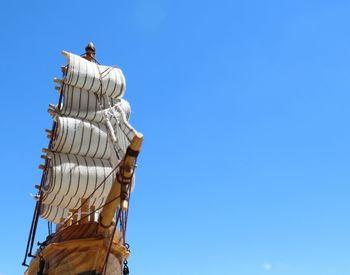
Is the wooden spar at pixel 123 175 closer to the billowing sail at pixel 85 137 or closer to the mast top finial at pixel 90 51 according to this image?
the billowing sail at pixel 85 137

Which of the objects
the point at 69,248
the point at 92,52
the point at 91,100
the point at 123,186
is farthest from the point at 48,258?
the point at 92,52

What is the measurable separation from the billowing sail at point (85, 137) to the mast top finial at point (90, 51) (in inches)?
40.4

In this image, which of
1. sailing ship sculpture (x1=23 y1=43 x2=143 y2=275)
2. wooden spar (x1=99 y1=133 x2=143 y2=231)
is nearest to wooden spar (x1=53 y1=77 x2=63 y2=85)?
sailing ship sculpture (x1=23 y1=43 x2=143 y2=275)

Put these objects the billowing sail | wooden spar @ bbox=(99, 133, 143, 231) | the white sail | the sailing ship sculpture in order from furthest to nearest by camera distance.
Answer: the white sail → the billowing sail → the sailing ship sculpture → wooden spar @ bbox=(99, 133, 143, 231)

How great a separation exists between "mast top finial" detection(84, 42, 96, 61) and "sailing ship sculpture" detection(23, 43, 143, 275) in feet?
0.15

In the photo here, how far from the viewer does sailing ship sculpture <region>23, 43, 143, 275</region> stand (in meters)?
12.1

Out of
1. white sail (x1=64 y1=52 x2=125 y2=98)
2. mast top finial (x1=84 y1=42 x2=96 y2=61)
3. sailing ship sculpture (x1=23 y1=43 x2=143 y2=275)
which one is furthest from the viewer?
mast top finial (x1=84 y1=42 x2=96 y2=61)

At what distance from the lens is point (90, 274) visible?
11.8 meters

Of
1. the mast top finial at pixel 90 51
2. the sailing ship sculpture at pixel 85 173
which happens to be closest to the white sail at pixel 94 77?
the sailing ship sculpture at pixel 85 173

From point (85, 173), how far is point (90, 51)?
22.0ft

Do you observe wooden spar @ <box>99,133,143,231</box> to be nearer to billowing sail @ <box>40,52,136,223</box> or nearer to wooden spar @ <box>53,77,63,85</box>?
billowing sail @ <box>40,52,136,223</box>

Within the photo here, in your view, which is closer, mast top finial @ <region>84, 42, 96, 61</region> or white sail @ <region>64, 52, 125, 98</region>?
white sail @ <region>64, 52, 125, 98</region>

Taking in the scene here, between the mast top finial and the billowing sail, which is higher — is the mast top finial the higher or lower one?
the higher one

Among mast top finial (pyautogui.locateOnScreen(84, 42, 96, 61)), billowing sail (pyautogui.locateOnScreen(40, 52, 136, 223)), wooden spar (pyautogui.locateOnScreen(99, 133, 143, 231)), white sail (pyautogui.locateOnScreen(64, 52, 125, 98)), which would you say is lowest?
wooden spar (pyautogui.locateOnScreen(99, 133, 143, 231))
